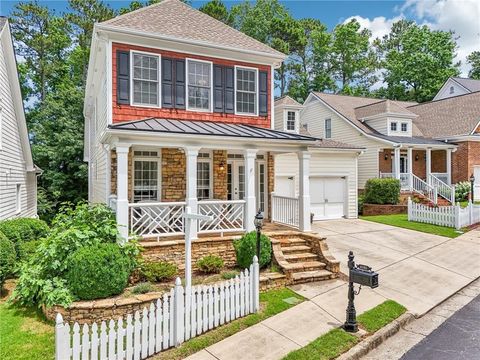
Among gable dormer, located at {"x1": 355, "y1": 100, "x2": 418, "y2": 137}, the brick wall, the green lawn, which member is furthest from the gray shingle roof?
gable dormer, located at {"x1": 355, "y1": 100, "x2": 418, "y2": 137}

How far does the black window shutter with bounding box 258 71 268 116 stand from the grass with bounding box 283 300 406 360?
310 inches

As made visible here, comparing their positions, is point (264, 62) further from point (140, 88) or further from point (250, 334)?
point (250, 334)

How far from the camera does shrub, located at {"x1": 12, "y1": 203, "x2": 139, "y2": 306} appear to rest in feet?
22.3

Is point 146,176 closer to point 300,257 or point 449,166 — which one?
point 300,257

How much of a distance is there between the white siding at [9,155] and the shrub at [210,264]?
24.3 feet

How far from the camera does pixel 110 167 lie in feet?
35.9

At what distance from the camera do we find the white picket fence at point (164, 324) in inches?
186

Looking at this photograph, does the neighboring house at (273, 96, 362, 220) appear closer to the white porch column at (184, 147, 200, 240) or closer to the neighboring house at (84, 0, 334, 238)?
the neighboring house at (84, 0, 334, 238)

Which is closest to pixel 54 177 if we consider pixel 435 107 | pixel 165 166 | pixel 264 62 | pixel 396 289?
pixel 165 166

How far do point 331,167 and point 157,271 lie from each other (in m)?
12.0

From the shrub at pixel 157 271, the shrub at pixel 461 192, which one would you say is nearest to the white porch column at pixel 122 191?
the shrub at pixel 157 271

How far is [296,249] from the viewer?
9742 millimetres

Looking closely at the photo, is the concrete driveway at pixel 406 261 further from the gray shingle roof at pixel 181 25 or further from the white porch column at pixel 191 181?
the gray shingle roof at pixel 181 25

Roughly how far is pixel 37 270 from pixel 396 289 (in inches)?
325
